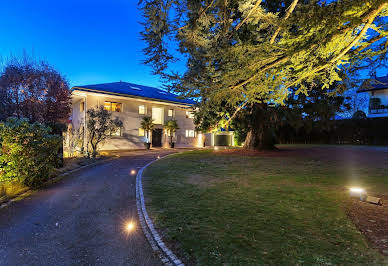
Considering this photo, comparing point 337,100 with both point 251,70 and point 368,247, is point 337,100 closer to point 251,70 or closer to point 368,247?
point 251,70

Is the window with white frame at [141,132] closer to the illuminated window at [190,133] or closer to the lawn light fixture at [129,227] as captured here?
the illuminated window at [190,133]

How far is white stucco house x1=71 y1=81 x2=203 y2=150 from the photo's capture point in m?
20.3

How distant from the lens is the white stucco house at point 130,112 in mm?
20330

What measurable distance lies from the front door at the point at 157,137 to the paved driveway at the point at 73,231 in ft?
60.9

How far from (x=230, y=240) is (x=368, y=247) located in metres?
2.04

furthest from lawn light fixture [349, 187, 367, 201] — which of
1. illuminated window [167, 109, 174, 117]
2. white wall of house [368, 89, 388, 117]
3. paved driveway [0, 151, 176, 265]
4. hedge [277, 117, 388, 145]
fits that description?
white wall of house [368, 89, 388, 117]

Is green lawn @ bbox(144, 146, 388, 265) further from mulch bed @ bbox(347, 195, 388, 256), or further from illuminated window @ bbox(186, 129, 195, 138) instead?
illuminated window @ bbox(186, 129, 195, 138)

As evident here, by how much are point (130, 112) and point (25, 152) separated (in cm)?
1691

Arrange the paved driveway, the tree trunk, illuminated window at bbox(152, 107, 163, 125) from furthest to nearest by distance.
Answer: illuminated window at bbox(152, 107, 163, 125) → the tree trunk → the paved driveway

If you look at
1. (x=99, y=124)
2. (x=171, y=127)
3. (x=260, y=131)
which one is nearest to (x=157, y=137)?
(x=171, y=127)

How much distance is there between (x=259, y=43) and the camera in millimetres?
5004

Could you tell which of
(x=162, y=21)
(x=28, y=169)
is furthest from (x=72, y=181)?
(x=162, y=21)

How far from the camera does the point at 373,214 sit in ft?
13.0

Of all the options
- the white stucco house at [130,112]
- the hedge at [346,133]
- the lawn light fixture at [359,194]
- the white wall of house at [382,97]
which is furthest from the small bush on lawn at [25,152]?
the white wall of house at [382,97]
